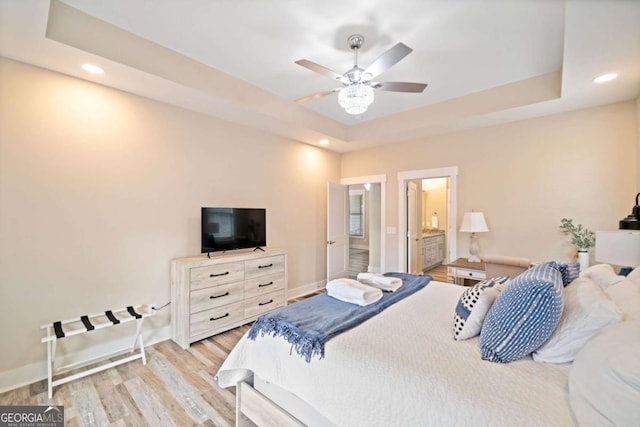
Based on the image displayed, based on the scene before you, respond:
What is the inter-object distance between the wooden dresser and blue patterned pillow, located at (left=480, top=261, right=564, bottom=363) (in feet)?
8.83

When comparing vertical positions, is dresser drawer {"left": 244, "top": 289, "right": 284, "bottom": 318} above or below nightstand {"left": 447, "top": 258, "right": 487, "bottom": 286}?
below

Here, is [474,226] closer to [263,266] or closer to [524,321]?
[524,321]

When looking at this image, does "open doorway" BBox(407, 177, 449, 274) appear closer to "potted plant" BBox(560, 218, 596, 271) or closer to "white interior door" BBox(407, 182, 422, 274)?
"white interior door" BBox(407, 182, 422, 274)

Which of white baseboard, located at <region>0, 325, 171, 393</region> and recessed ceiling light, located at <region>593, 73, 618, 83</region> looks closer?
white baseboard, located at <region>0, 325, 171, 393</region>

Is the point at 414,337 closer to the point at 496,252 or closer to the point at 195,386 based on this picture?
the point at 195,386

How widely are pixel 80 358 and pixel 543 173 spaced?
5.52 metres

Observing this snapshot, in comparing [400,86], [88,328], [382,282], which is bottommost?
[88,328]

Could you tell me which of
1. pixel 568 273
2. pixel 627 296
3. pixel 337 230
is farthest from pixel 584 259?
pixel 337 230

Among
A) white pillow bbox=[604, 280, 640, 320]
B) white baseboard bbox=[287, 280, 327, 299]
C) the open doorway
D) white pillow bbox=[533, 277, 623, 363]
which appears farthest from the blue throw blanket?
the open doorway

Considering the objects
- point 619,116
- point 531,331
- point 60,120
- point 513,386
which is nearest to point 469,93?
point 619,116

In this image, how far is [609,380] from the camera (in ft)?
2.87

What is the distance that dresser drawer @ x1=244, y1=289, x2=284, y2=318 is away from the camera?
343cm

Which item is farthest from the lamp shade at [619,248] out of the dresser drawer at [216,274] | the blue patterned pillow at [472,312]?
the dresser drawer at [216,274]
